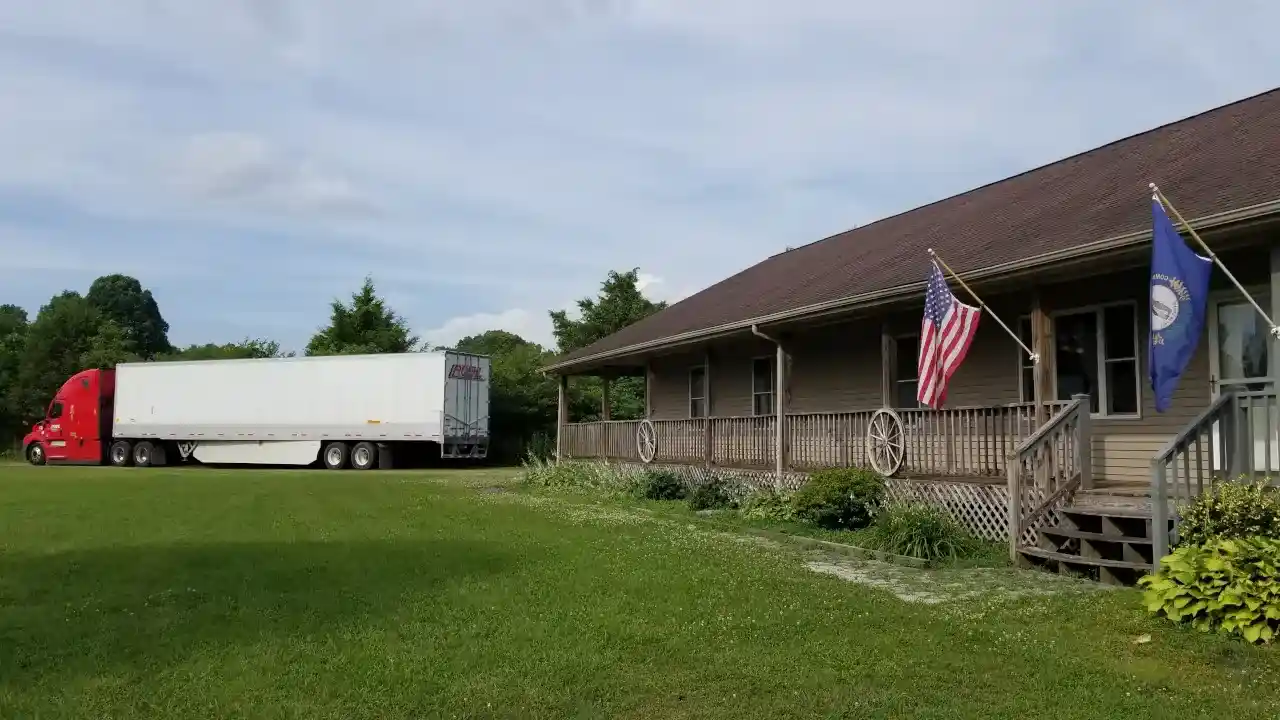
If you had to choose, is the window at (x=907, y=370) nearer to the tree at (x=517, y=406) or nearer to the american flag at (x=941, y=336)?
the american flag at (x=941, y=336)

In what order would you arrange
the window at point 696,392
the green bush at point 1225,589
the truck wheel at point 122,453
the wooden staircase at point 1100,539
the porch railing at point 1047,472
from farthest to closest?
the truck wheel at point 122,453, the window at point 696,392, the porch railing at point 1047,472, the wooden staircase at point 1100,539, the green bush at point 1225,589

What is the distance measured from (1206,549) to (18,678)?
7611 mm

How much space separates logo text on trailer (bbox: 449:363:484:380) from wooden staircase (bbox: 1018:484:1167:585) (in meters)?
24.1

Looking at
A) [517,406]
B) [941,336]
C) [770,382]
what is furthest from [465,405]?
[941,336]

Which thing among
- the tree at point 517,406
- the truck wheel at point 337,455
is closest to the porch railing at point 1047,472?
the truck wheel at point 337,455

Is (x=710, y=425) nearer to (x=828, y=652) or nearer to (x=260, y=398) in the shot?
(x=828, y=652)

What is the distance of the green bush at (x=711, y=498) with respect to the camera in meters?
15.8

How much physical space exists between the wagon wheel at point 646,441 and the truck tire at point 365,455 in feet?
47.2

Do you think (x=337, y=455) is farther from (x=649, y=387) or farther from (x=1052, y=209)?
(x=1052, y=209)

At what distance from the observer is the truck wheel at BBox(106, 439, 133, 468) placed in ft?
120


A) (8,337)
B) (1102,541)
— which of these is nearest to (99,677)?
(1102,541)

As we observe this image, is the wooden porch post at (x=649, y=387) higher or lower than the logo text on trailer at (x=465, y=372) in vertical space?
lower

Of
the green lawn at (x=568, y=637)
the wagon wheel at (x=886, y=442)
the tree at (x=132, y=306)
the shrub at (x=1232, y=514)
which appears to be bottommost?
the green lawn at (x=568, y=637)

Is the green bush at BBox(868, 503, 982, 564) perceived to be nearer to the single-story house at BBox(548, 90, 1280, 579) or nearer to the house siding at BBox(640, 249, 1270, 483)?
the single-story house at BBox(548, 90, 1280, 579)
